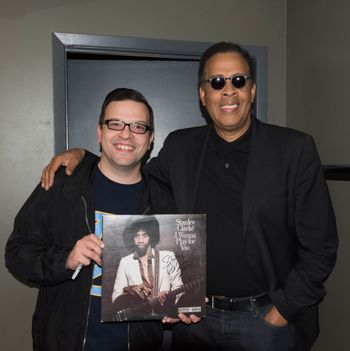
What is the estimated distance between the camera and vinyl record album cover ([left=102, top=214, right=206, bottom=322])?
5.40 feet

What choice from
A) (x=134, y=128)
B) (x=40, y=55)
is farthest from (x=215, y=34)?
(x=134, y=128)

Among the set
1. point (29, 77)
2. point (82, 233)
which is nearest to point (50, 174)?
point (82, 233)

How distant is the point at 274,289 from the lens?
76.7 inches

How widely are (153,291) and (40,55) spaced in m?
1.88

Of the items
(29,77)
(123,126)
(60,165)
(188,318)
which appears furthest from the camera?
(29,77)

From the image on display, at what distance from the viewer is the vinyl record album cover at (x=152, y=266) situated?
1646mm

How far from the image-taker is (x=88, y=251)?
5.40 feet

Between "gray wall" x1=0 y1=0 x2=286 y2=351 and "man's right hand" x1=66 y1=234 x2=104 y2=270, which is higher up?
"gray wall" x1=0 y1=0 x2=286 y2=351

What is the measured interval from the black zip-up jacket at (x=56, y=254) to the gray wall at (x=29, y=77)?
0.94m

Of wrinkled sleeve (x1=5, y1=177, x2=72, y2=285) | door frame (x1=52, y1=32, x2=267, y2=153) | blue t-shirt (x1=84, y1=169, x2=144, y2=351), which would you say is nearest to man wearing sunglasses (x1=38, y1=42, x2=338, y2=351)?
wrinkled sleeve (x1=5, y1=177, x2=72, y2=285)

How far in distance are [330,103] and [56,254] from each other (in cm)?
188

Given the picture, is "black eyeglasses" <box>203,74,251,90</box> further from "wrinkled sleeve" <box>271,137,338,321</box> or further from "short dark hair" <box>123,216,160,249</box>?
"short dark hair" <box>123,216,160,249</box>

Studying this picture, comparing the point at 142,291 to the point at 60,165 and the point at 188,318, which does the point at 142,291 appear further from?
the point at 60,165

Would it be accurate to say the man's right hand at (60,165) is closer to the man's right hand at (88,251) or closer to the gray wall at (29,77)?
the man's right hand at (88,251)
